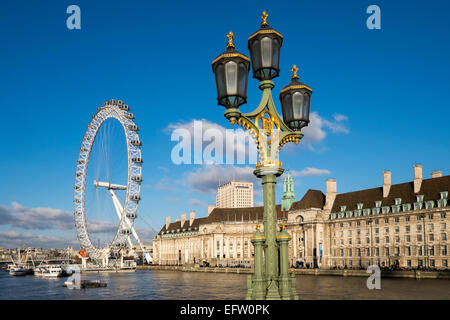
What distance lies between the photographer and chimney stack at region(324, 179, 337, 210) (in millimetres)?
108500

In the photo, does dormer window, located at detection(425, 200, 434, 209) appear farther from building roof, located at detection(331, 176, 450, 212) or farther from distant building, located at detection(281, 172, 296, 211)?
distant building, located at detection(281, 172, 296, 211)

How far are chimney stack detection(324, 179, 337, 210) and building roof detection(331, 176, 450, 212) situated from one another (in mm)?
905

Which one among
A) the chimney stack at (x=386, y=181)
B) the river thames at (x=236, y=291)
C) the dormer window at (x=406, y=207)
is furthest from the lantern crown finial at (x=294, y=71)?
the chimney stack at (x=386, y=181)

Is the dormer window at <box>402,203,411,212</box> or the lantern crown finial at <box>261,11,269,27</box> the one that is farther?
the dormer window at <box>402,203,411,212</box>

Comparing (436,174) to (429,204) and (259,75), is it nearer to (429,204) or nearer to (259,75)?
(429,204)

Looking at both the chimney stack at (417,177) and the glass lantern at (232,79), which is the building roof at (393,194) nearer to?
the chimney stack at (417,177)

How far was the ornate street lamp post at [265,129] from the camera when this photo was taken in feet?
38.2

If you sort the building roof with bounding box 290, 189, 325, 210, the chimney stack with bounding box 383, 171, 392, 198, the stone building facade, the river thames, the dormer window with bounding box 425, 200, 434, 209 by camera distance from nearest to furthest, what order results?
the river thames
the stone building facade
the dormer window with bounding box 425, 200, 434, 209
the chimney stack with bounding box 383, 171, 392, 198
the building roof with bounding box 290, 189, 325, 210

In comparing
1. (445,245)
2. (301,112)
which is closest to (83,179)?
(445,245)

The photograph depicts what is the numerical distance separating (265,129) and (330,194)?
330 feet

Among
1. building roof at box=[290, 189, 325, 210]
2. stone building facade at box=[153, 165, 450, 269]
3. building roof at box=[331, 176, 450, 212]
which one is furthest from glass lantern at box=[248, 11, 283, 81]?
building roof at box=[290, 189, 325, 210]

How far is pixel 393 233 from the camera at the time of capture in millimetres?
88125

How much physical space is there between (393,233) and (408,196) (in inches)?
300

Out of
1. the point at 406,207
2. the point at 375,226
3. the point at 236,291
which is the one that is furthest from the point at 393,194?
the point at 236,291
